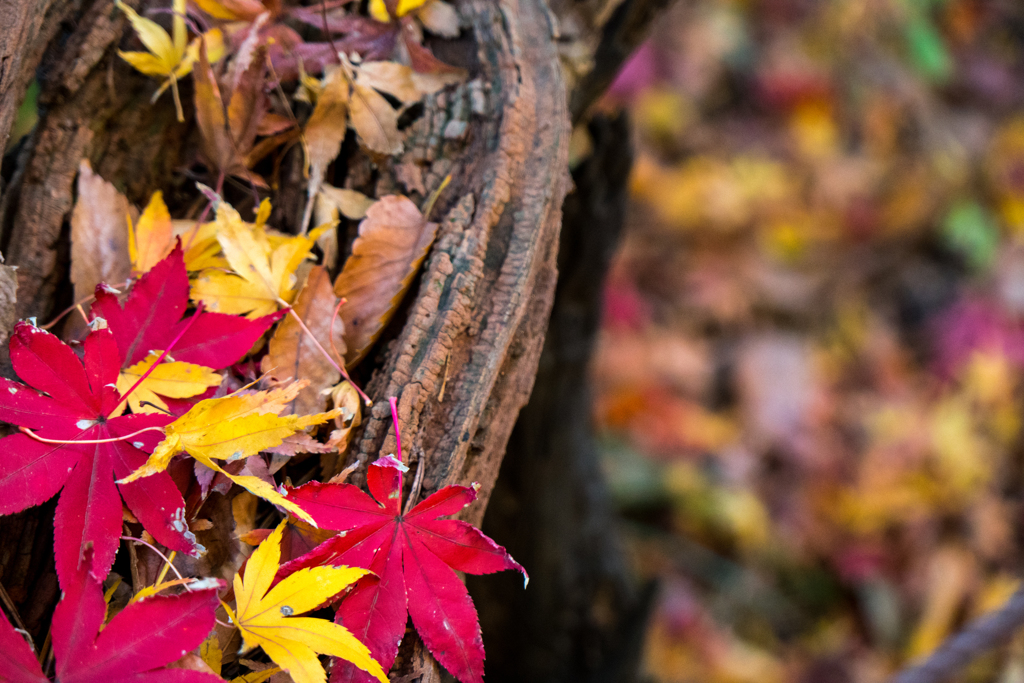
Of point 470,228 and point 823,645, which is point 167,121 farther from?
point 823,645

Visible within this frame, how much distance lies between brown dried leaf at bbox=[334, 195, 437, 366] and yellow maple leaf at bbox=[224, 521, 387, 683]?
0.68 feet

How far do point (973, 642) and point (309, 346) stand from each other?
1.06 metres

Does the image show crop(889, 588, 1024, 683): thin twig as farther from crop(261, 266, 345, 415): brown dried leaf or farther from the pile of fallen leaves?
crop(261, 266, 345, 415): brown dried leaf

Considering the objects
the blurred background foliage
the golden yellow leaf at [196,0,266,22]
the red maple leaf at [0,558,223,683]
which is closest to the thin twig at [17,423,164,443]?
the red maple leaf at [0,558,223,683]

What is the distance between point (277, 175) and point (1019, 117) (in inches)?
127

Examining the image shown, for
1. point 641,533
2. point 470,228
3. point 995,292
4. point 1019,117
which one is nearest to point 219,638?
point 470,228

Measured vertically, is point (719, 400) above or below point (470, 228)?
below

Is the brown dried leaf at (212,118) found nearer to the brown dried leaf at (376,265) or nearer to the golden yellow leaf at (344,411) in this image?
the brown dried leaf at (376,265)

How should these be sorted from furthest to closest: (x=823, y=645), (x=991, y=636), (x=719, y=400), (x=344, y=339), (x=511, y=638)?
(x=719, y=400), (x=823, y=645), (x=511, y=638), (x=991, y=636), (x=344, y=339)

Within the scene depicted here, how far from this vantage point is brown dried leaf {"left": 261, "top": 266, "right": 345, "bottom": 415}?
0.58 m

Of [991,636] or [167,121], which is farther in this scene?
[991,636]

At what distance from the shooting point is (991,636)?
3.05 ft

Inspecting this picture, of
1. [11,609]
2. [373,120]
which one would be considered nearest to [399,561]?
[11,609]

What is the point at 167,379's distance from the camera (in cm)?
54
